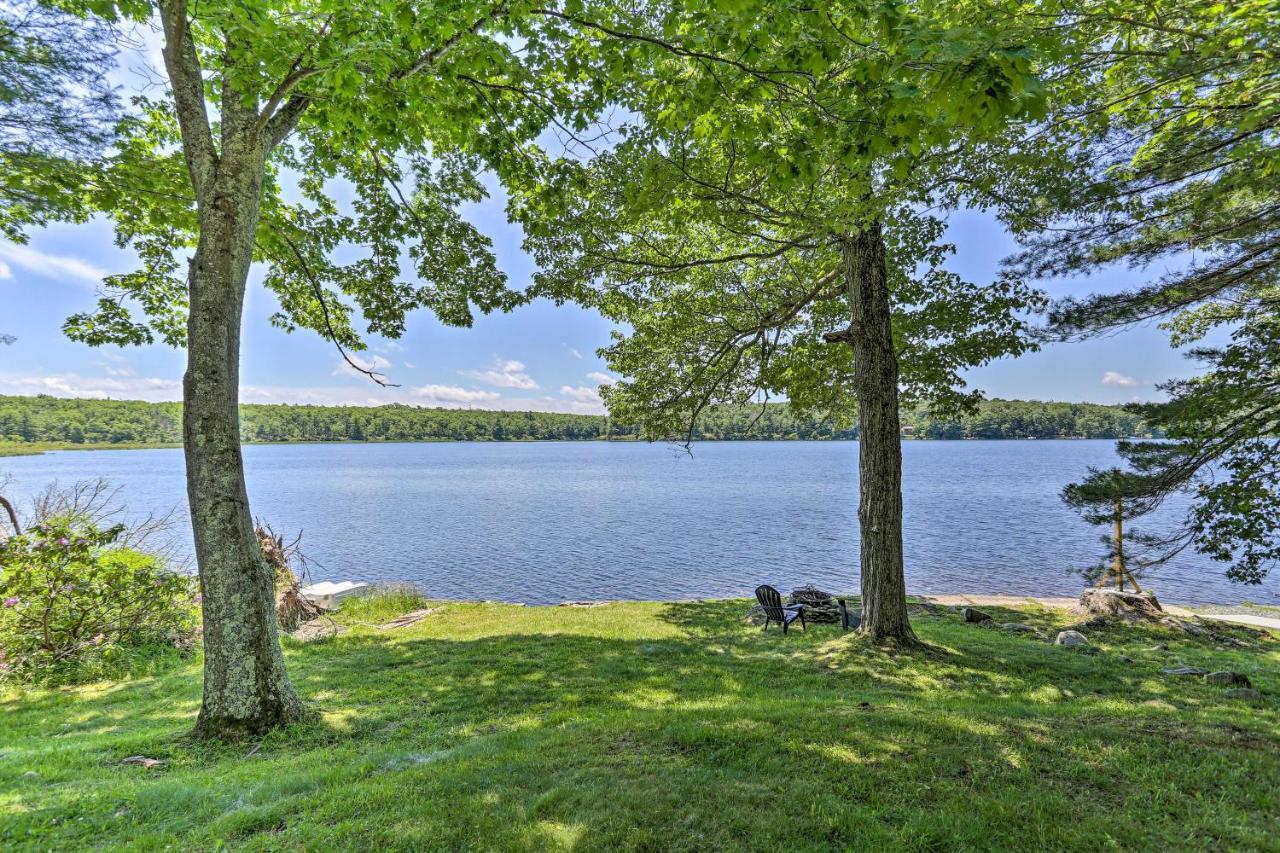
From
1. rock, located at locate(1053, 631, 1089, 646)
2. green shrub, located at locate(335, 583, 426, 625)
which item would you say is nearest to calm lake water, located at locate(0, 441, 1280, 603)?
green shrub, located at locate(335, 583, 426, 625)

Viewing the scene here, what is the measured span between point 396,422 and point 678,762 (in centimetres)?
14301

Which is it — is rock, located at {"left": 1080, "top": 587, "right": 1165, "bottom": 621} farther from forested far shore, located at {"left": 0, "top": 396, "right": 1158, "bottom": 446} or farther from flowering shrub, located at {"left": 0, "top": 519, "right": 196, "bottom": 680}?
flowering shrub, located at {"left": 0, "top": 519, "right": 196, "bottom": 680}

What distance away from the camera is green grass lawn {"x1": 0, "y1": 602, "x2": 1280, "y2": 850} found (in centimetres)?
286

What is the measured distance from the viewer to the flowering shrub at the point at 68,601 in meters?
7.07

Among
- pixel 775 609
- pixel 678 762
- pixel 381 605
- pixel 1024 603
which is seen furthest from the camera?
pixel 1024 603

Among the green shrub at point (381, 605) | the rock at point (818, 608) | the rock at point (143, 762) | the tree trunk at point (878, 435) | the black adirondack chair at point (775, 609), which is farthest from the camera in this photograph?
the green shrub at point (381, 605)

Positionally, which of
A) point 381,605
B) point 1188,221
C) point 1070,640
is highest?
point 1188,221

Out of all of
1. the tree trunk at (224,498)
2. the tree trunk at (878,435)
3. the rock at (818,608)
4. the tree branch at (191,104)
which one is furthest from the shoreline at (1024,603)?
the tree branch at (191,104)

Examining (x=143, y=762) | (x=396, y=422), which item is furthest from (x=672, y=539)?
(x=396, y=422)

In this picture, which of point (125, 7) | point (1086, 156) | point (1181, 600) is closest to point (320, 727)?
point (125, 7)

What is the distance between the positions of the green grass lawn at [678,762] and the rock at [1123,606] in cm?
513

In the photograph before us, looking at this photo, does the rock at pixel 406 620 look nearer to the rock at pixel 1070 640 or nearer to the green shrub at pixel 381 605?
the green shrub at pixel 381 605

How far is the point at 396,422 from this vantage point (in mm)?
133250

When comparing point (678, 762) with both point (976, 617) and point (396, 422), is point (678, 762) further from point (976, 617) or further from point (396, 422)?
point (396, 422)
